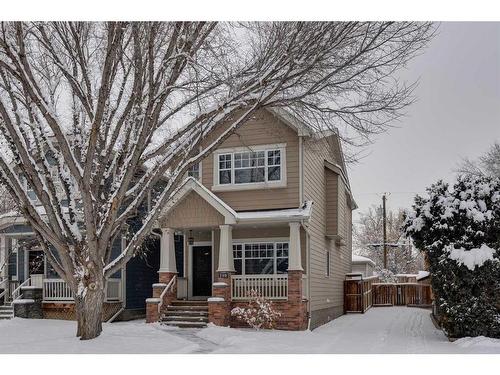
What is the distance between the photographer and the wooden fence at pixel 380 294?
17406 millimetres

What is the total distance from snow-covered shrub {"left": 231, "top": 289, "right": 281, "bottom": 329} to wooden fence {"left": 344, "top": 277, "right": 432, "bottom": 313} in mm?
6097

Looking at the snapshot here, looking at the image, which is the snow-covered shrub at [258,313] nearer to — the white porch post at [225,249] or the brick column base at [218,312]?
the brick column base at [218,312]

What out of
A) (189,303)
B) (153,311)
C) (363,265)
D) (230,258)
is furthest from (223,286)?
(363,265)

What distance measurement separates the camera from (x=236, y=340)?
32.7 feet

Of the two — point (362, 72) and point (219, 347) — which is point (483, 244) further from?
point (219, 347)

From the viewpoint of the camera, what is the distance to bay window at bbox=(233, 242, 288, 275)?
12938mm

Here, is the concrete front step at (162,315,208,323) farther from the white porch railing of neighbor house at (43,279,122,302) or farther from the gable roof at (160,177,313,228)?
the white porch railing of neighbor house at (43,279,122,302)

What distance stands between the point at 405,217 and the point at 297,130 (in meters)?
3.26

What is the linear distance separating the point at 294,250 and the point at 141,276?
5171 millimetres

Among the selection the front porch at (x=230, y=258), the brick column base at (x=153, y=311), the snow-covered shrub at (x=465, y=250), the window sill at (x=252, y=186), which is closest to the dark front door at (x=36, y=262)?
the front porch at (x=230, y=258)

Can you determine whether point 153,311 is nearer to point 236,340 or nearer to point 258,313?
point 258,313

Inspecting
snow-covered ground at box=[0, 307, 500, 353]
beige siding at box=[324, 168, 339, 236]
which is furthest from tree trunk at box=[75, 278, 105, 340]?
beige siding at box=[324, 168, 339, 236]

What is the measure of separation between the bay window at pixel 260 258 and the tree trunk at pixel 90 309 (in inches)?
186

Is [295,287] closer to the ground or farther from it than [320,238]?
closer to the ground
